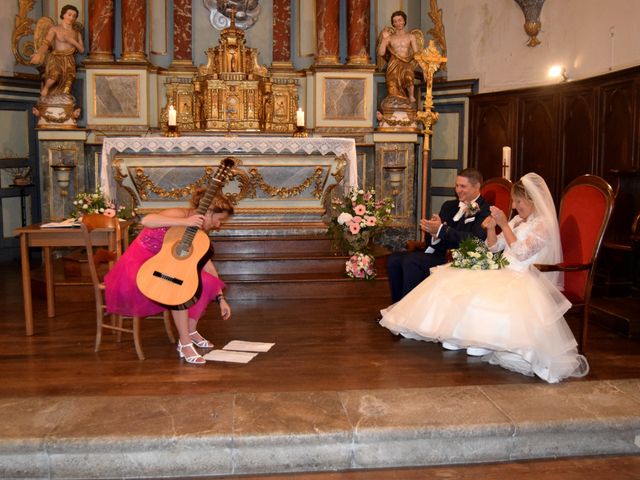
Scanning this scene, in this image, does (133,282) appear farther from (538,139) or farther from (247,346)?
(538,139)

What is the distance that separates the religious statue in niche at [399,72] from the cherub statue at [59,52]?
13.3 feet

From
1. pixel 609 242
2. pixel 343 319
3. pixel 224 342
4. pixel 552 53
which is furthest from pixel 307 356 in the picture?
pixel 552 53

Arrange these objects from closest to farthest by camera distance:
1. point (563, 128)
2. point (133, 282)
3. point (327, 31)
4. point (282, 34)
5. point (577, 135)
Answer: point (133, 282)
point (577, 135)
point (563, 128)
point (327, 31)
point (282, 34)

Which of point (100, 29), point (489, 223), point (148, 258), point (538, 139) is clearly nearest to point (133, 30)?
point (100, 29)

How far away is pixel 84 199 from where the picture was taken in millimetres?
7203

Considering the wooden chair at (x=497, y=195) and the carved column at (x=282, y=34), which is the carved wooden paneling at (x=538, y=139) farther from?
the carved column at (x=282, y=34)

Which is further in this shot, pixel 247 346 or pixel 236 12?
pixel 236 12

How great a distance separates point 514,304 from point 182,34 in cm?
718

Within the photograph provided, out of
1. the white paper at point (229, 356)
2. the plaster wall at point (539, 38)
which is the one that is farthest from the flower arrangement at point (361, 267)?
the plaster wall at point (539, 38)

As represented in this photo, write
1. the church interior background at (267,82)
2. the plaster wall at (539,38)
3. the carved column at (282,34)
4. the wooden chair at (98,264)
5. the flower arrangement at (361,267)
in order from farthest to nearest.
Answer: the carved column at (282,34)
the church interior background at (267,82)
the plaster wall at (539,38)
the flower arrangement at (361,267)
the wooden chair at (98,264)

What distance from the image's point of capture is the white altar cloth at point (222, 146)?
8.17 m

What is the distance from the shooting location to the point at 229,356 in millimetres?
4902

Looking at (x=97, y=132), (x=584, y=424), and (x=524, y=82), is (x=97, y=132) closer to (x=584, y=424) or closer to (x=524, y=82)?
(x=524, y=82)

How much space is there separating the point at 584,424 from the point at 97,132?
7.64 meters
